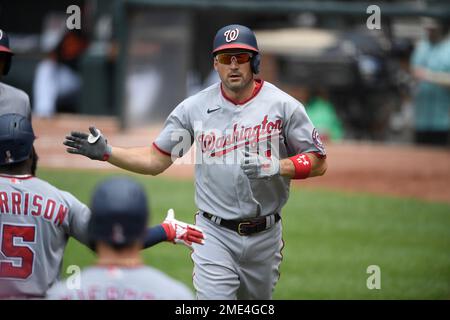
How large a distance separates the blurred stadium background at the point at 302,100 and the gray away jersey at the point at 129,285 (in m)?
5.17

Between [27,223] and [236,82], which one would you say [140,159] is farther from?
[27,223]

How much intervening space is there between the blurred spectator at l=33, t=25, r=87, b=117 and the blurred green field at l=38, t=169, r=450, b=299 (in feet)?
16.7

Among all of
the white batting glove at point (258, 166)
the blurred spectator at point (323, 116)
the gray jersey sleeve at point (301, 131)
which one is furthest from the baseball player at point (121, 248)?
the blurred spectator at point (323, 116)

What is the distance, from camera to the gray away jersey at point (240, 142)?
5.91m

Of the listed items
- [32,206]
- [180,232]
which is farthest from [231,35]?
[32,206]

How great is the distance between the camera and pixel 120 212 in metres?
3.33

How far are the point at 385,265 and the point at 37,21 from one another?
15745mm

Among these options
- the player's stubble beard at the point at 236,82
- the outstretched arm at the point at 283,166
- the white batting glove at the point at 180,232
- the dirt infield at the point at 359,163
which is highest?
the player's stubble beard at the point at 236,82

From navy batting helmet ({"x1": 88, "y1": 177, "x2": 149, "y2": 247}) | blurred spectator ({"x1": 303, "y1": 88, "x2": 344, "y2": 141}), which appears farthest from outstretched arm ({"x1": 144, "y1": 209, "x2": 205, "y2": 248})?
blurred spectator ({"x1": 303, "y1": 88, "x2": 344, "y2": 141})

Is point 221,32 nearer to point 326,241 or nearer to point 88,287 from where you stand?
point 88,287

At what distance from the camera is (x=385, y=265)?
9.94m

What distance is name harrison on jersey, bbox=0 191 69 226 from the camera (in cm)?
479

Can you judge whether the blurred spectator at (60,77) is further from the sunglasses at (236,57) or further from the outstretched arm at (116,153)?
the sunglasses at (236,57)
